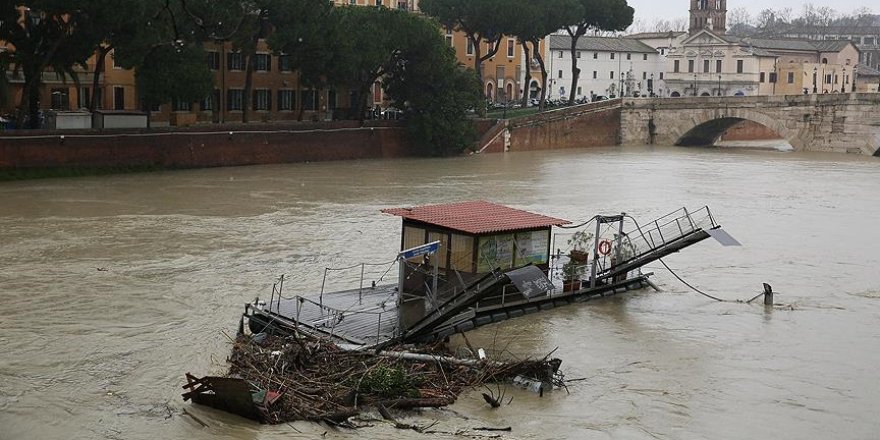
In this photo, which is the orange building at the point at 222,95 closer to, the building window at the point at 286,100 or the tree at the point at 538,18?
the building window at the point at 286,100

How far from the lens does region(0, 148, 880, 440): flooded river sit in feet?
57.4

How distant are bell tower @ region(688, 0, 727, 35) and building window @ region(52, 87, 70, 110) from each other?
73694 mm

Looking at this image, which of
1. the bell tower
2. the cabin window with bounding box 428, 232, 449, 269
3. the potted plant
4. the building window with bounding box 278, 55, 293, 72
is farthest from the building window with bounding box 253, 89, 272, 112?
the bell tower

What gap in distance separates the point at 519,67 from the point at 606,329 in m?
63.1

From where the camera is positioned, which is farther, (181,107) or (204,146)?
(181,107)

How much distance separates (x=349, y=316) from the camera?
2112cm

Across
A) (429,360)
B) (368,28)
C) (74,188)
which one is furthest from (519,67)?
(429,360)

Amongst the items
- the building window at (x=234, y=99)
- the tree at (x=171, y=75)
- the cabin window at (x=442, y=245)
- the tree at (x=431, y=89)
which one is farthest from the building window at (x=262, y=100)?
the cabin window at (x=442, y=245)

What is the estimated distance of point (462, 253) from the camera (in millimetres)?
22516

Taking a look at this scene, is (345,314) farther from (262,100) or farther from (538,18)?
(538,18)

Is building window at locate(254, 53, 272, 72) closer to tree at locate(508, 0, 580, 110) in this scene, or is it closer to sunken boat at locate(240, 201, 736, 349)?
tree at locate(508, 0, 580, 110)

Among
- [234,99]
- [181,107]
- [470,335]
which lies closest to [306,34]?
[181,107]

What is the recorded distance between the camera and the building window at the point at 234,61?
58375mm

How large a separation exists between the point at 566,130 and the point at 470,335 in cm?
4880
